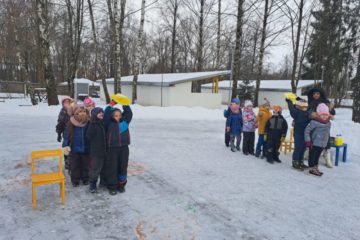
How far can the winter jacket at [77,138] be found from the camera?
15.5 feet

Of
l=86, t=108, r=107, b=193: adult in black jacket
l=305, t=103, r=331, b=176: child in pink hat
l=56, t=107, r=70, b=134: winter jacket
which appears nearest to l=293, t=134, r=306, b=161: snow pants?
l=305, t=103, r=331, b=176: child in pink hat

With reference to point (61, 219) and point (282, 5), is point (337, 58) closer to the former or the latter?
point (282, 5)

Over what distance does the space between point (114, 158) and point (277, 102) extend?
28794 millimetres

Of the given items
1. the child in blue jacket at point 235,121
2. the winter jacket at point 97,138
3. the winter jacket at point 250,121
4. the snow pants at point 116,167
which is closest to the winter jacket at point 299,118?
the winter jacket at point 250,121

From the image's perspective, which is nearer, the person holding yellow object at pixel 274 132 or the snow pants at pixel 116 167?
the snow pants at pixel 116 167

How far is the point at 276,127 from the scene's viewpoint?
6637 mm

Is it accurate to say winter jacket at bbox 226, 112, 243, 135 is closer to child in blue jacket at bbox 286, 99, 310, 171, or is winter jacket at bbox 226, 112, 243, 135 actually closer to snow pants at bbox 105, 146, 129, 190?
child in blue jacket at bbox 286, 99, 310, 171

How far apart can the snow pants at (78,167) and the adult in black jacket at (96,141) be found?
42cm

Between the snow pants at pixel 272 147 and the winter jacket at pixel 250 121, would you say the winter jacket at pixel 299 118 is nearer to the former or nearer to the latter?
the snow pants at pixel 272 147

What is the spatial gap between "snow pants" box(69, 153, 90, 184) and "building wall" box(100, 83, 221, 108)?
1550 cm

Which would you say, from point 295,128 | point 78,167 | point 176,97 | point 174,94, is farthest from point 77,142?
point 176,97

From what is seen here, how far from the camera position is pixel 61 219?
370 cm

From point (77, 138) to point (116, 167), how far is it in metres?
0.84

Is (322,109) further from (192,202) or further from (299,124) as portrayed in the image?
(192,202)
